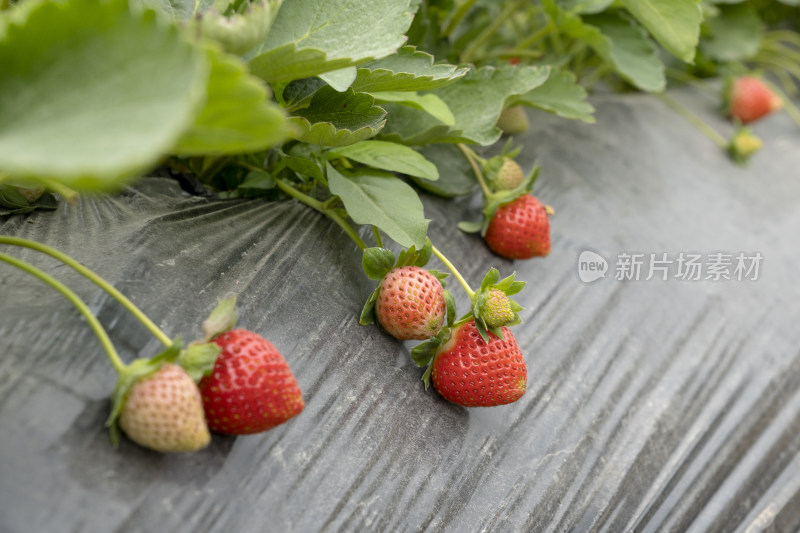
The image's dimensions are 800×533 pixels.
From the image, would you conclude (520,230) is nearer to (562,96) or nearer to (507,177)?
(507,177)

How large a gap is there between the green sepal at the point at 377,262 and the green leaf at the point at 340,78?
151 millimetres

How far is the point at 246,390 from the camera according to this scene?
47 cm

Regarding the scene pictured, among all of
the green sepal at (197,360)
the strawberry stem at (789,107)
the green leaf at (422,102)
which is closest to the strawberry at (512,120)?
the green leaf at (422,102)

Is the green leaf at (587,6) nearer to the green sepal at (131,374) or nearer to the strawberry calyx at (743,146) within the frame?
the strawberry calyx at (743,146)

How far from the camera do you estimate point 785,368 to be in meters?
0.92

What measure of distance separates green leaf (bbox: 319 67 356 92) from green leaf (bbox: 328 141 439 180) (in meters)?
0.12

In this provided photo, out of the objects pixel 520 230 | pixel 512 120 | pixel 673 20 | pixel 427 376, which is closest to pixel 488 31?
pixel 512 120

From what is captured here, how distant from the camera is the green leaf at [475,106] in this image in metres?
0.74

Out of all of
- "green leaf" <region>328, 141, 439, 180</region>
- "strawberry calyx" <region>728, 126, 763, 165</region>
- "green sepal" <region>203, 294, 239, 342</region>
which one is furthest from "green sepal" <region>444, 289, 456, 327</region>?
"strawberry calyx" <region>728, 126, 763, 165</region>

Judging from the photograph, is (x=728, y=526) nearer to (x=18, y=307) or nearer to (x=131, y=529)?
(x=131, y=529)

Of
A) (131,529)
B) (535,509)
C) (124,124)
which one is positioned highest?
(124,124)

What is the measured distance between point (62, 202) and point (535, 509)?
53 cm

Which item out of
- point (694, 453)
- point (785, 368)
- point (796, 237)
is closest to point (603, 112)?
point (796, 237)

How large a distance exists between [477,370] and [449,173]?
0.98 feet
